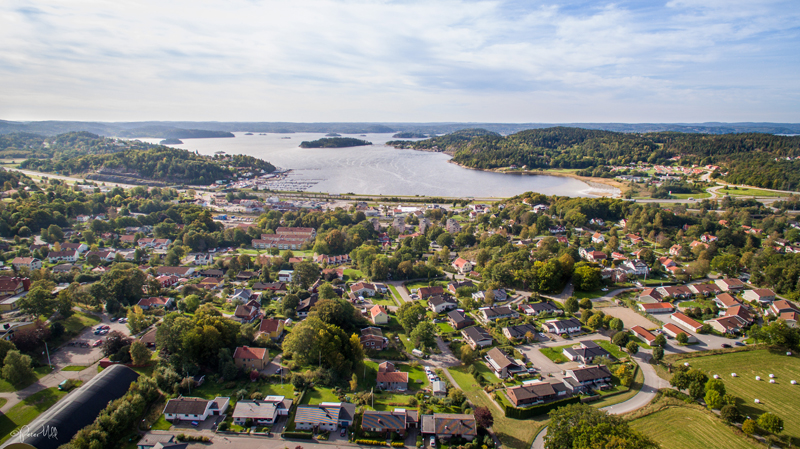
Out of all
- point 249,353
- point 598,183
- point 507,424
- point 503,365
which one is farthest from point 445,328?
point 598,183

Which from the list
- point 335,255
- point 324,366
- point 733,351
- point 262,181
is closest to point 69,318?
point 324,366

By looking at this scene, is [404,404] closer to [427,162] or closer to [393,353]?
[393,353]

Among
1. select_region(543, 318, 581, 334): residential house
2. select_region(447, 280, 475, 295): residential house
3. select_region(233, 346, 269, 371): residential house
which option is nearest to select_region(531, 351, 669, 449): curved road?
select_region(543, 318, 581, 334): residential house

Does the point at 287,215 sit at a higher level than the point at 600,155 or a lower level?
lower

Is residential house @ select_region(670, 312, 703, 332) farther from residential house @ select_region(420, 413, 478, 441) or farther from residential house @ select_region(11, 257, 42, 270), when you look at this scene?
residential house @ select_region(11, 257, 42, 270)

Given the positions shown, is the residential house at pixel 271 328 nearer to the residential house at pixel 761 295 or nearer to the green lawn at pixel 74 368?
the green lawn at pixel 74 368

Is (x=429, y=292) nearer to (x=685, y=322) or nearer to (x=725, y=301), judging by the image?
(x=685, y=322)
